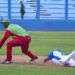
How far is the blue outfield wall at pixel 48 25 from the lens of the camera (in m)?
42.1

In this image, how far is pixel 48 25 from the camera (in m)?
42.8

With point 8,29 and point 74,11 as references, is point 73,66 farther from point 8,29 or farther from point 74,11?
point 74,11

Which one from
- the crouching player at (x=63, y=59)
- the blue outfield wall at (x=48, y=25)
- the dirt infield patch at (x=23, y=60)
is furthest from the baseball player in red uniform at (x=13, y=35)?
the blue outfield wall at (x=48, y=25)

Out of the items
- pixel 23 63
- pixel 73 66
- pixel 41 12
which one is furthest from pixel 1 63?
pixel 41 12

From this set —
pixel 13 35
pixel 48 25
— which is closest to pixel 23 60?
pixel 13 35

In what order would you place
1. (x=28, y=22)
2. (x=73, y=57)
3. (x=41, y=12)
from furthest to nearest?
1. (x=41, y=12)
2. (x=28, y=22)
3. (x=73, y=57)

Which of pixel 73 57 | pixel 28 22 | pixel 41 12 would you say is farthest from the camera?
pixel 41 12

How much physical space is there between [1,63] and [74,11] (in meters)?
31.4

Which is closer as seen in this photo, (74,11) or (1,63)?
(1,63)

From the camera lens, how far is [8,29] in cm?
1695

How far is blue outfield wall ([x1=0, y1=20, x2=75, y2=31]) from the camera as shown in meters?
42.1

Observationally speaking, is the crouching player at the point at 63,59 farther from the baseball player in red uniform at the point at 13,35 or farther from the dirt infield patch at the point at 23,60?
the baseball player in red uniform at the point at 13,35

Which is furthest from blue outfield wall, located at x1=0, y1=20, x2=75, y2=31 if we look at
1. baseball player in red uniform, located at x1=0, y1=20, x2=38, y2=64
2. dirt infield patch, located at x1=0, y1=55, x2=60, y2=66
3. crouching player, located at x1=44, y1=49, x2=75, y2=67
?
baseball player in red uniform, located at x1=0, y1=20, x2=38, y2=64

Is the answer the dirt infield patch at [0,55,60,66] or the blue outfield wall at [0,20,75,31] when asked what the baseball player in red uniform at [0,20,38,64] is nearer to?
the dirt infield patch at [0,55,60,66]
